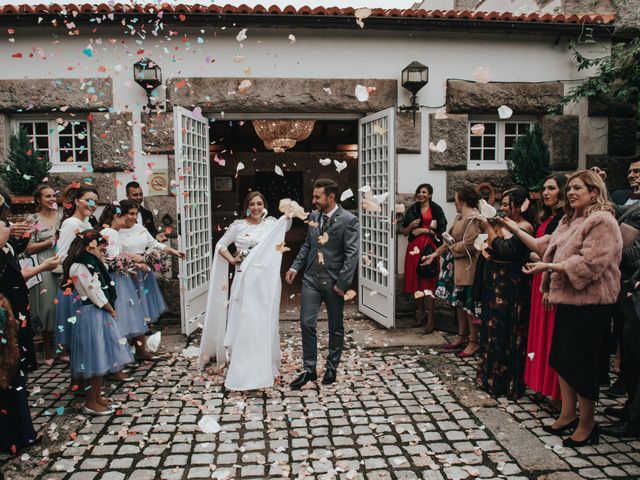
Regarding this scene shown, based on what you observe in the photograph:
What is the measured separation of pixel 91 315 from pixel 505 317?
12.0 feet

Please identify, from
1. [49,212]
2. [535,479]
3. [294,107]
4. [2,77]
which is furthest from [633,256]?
[2,77]

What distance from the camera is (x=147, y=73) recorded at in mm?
6914

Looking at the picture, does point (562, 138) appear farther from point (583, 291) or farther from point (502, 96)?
point (583, 291)

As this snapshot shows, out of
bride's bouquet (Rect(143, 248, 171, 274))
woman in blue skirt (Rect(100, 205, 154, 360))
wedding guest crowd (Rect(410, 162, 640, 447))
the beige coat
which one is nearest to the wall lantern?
the beige coat

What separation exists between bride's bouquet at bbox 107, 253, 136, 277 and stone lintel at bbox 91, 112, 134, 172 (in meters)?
2.42

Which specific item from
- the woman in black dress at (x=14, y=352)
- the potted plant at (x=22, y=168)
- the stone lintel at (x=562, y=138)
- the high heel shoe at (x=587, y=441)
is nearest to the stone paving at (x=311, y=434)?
the high heel shoe at (x=587, y=441)

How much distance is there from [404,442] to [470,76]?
223 inches

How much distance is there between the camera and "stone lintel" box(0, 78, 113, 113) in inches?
281

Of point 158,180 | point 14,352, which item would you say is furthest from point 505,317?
point 158,180

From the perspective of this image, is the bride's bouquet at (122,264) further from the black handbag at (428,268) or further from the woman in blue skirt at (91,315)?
the black handbag at (428,268)

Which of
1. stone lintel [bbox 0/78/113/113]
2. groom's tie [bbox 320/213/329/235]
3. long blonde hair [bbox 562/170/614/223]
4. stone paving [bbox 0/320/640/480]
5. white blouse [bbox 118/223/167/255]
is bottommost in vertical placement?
stone paving [bbox 0/320/640/480]

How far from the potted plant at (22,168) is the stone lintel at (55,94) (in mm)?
504

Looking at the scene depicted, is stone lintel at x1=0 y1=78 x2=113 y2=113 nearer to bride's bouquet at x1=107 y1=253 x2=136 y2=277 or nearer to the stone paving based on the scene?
bride's bouquet at x1=107 y1=253 x2=136 y2=277

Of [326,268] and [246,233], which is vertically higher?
[246,233]
